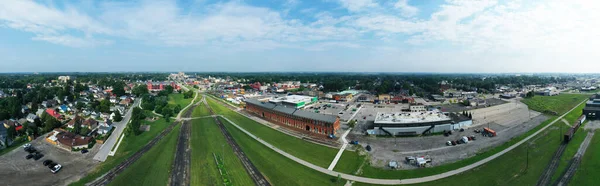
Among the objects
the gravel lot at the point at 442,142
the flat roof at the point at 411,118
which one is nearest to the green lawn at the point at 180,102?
the gravel lot at the point at 442,142

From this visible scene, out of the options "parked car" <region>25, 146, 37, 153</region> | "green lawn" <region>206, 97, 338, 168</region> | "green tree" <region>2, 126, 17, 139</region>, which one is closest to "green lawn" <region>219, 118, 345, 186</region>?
"green lawn" <region>206, 97, 338, 168</region>

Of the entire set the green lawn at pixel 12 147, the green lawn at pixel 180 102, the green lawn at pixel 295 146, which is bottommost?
the green lawn at pixel 12 147

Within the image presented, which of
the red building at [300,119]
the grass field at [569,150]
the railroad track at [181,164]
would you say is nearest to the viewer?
the railroad track at [181,164]

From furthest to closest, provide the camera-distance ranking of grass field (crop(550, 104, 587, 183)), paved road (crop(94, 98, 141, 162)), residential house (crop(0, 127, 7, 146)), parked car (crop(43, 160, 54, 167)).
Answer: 1. residential house (crop(0, 127, 7, 146))
2. paved road (crop(94, 98, 141, 162))
3. parked car (crop(43, 160, 54, 167))
4. grass field (crop(550, 104, 587, 183))

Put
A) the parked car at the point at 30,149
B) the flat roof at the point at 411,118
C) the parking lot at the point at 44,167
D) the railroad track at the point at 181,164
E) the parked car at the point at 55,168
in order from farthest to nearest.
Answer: the flat roof at the point at 411,118 → the parked car at the point at 30,149 → the parked car at the point at 55,168 → the parking lot at the point at 44,167 → the railroad track at the point at 181,164

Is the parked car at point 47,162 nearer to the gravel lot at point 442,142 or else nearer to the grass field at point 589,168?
the gravel lot at point 442,142

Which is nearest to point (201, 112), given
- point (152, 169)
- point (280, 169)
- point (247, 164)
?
point (152, 169)

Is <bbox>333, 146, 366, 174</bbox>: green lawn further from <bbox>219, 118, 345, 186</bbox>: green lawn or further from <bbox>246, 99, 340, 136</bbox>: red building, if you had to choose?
<bbox>246, 99, 340, 136</bbox>: red building
